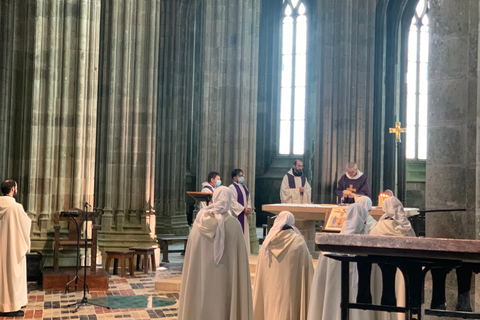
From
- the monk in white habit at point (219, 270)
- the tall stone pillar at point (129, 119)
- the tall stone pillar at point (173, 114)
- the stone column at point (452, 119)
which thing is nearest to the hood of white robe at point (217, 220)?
the monk in white habit at point (219, 270)

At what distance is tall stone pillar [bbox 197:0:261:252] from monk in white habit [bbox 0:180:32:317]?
7.09m

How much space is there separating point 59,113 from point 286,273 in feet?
19.5

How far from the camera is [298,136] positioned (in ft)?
84.5

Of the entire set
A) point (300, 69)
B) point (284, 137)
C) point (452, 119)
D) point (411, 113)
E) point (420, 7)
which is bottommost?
point (452, 119)

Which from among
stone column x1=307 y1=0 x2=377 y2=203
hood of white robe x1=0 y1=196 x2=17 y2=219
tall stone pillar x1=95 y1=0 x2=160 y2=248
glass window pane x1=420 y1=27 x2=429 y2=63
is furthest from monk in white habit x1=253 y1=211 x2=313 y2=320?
glass window pane x1=420 y1=27 x2=429 y2=63

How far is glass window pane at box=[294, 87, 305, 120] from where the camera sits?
25.8 metres

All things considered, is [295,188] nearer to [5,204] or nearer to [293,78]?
[5,204]

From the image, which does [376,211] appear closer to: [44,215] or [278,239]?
[278,239]

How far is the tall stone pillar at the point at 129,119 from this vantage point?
44.7 ft

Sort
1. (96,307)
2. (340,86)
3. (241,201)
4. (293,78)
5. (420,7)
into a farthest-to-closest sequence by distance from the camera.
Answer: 1. (293,78)
2. (420,7)
3. (340,86)
4. (241,201)
5. (96,307)

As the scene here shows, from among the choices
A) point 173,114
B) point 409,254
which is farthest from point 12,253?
point 173,114

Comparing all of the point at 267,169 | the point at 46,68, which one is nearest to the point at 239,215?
the point at 46,68

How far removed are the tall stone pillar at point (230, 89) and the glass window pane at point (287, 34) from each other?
35.1 ft

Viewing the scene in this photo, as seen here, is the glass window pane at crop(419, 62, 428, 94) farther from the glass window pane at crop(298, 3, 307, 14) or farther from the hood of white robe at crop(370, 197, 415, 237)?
the hood of white robe at crop(370, 197, 415, 237)
